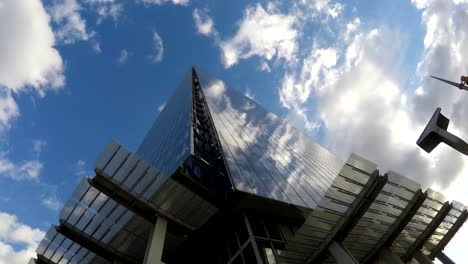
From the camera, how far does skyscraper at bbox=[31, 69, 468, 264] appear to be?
16469mm

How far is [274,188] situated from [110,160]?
42.0 ft

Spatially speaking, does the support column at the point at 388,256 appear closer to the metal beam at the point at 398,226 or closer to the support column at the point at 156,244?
the metal beam at the point at 398,226

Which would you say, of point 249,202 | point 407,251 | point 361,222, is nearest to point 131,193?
point 249,202

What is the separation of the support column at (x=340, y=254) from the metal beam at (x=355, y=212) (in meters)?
0.24

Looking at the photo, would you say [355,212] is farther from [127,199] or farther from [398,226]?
[127,199]

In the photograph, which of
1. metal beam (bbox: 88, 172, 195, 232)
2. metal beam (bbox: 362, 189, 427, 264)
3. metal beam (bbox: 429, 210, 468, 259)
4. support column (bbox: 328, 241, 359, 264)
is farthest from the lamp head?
metal beam (bbox: 429, 210, 468, 259)

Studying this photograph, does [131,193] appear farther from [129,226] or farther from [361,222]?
[361,222]

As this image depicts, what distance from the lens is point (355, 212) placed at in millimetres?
16359

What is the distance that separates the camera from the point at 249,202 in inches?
950

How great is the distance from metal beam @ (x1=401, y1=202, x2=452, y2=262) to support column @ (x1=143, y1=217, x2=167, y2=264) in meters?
15.1

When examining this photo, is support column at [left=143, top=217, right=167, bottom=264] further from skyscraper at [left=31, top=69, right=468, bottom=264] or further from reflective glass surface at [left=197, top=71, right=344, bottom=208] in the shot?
reflective glass surface at [left=197, top=71, right=344, bottom=208]

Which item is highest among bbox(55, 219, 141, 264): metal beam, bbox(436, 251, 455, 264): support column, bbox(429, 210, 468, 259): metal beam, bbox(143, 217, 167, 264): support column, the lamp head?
bbox(55, 219, 141, 264): metal beam

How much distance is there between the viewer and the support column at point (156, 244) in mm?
17469

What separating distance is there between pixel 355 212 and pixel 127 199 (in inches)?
541
